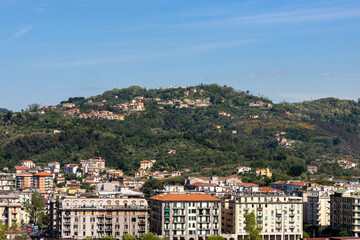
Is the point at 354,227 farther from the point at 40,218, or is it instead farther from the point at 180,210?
the point at 40,218

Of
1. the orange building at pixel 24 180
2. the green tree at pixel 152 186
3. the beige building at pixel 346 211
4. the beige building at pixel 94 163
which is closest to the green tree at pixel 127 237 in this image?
the beige building at pixel 346 211

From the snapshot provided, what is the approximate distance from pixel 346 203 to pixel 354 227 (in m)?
3.92

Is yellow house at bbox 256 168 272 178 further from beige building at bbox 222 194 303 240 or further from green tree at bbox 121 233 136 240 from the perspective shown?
green tree at bbox 121 233 136 240

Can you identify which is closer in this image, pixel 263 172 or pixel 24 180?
pixel 263 172

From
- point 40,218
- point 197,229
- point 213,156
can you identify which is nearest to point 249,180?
point 213,156

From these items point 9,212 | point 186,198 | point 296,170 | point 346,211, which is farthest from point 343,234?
point 296,170

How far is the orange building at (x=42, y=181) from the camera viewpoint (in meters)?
162

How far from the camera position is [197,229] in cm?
9200

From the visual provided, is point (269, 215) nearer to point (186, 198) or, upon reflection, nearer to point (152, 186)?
point (186, 198)

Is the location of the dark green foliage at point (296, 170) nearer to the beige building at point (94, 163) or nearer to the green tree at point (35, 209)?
the beige building at point (94, 163)

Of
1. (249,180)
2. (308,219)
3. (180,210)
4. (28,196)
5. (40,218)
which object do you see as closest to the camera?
(180,210)

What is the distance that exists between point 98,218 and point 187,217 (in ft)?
37.2

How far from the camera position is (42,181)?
536ft

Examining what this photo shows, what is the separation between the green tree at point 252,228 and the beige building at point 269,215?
4449 millimetres
